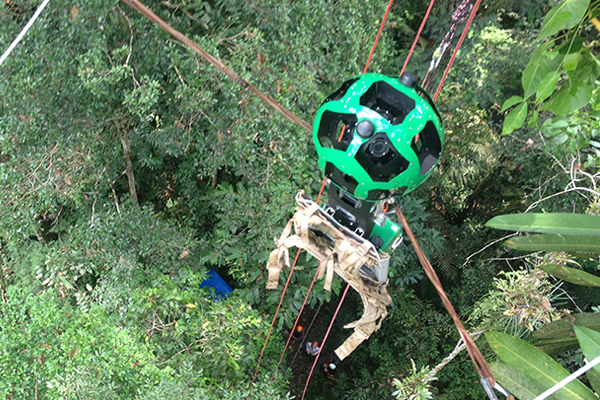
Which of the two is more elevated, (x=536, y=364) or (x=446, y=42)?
(x=446, y=42)

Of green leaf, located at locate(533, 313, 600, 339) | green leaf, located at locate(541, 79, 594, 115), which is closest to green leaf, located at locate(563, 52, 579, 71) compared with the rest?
green leaf, located at locate(541, 79, 594, 115)

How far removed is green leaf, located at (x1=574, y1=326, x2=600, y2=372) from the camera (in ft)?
6.50

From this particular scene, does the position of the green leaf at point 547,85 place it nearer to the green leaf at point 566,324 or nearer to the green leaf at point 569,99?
the green leaf at point 569,99

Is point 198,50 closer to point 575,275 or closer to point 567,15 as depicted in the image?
point 567,15

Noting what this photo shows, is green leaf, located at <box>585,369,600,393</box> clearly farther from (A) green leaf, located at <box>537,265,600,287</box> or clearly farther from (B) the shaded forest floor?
(B) the shaded forest floor

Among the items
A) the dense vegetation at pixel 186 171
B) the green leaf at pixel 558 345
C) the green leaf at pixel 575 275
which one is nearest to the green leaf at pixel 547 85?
the dense vegetation at pixel 186 171

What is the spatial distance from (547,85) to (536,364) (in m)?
1.44

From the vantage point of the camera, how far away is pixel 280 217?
4137 millimetres

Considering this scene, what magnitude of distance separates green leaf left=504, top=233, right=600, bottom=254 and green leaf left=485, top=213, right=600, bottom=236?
Answer: 33 centimetres

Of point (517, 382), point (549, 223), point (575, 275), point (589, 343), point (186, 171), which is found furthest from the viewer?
point (186, 171)

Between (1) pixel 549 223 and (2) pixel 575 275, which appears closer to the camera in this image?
(1) pixel 549 223

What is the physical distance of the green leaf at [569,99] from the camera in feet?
6.39

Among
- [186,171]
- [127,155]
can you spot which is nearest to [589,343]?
[186,171]

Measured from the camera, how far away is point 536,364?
2213 mm
